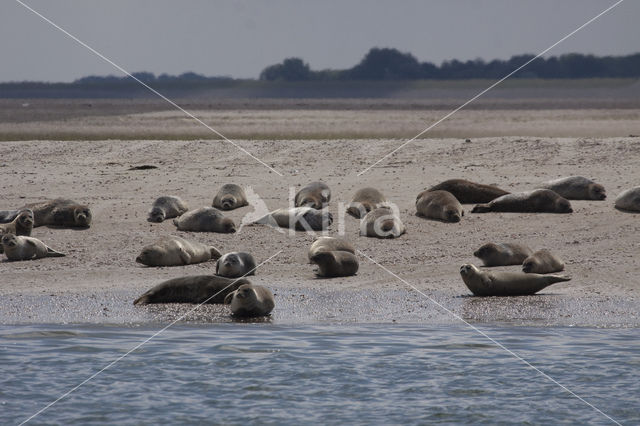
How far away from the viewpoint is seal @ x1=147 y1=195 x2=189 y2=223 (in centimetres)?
1272

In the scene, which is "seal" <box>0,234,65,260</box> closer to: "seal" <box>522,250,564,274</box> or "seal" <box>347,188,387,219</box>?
"seal" <box>347,188,387,219</box>

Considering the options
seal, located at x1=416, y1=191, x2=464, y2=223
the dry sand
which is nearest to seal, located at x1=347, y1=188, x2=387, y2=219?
the dry sand

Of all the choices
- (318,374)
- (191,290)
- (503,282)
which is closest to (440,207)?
(503,282)

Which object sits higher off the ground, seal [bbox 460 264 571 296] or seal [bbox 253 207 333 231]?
seal [bbox 253 207 333 231]

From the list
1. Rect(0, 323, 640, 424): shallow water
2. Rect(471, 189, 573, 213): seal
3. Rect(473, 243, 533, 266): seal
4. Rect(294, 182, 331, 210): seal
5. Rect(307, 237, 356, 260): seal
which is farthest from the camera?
Rect(294, 182, 331, 210): seal

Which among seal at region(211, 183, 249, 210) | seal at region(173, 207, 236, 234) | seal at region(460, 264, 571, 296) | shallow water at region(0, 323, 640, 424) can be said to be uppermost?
seal at region(211, 183, 249, 210)

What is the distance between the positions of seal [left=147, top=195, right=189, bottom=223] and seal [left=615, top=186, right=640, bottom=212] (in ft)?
17.5

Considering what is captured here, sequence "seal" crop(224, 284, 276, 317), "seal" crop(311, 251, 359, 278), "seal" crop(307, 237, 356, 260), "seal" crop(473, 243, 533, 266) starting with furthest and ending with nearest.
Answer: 1. "seal" crop(307, 237, 356, 260)
2. "seal" crop(473, 243, 533, 266)
3. "seal" crop(311, 251, 359, 278)
4. "seal" crop(224, 284, 276, 317)

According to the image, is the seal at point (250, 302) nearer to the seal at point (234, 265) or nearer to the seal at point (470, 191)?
the seal at point (234, 265)

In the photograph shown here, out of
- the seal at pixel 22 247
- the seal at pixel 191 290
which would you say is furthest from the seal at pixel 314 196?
the seal at pixel 191 290

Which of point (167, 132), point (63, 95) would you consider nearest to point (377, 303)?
point (167, 132)

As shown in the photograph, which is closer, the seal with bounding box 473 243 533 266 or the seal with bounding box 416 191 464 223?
the seal with bounding box 473 243 533 266

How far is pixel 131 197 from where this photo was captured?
46.7 ft

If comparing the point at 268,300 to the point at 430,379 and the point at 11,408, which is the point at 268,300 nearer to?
the point at 430,379
